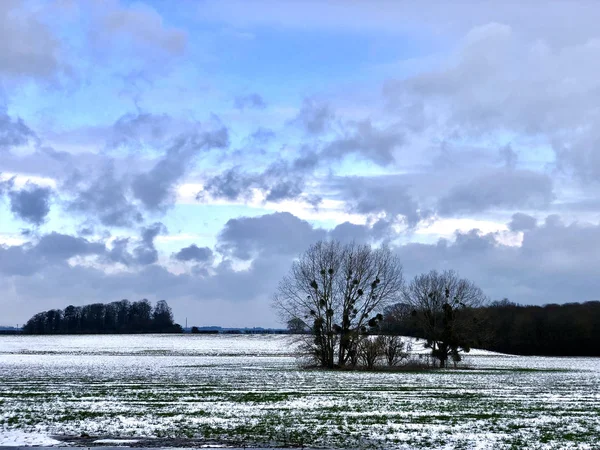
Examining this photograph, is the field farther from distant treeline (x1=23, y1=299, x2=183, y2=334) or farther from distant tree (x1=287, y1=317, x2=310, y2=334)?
distant treeline (x1=23, y1=299, x2=183, y2=334)

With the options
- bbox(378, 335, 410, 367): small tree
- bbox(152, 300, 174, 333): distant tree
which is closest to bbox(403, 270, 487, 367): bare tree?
bbox(378, 335, 410, 367): small tree

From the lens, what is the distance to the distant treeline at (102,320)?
188 m

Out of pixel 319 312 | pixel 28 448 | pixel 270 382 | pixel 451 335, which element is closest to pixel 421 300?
pixel 451 335

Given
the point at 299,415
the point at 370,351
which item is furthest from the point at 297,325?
the point at 299,415

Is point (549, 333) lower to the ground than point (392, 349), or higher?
higher

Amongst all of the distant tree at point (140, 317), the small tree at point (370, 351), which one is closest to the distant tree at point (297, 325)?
the small tree at point (370, 351)

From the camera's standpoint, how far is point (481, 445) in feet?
52.9

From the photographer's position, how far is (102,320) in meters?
197

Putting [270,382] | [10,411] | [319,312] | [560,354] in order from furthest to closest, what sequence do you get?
[560,354] < [319,312] < [270,382] < [10,411]

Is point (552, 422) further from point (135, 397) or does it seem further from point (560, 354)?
point (560, 354)

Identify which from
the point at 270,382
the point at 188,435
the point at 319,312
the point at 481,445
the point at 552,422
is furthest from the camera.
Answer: the point at 319,312

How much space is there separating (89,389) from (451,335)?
4602cm

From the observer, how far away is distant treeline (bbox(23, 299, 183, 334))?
187675 mm

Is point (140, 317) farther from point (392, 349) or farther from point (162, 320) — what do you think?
point (392, 349)
